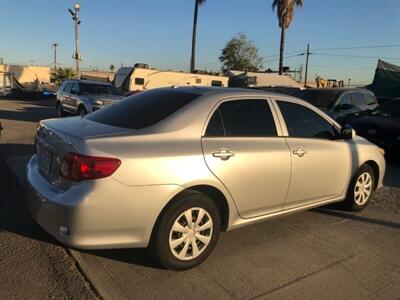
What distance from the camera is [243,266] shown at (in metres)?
4.24

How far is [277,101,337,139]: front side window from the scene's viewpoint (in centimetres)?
506

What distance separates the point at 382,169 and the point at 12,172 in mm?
5437

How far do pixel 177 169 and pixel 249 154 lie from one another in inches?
33.8

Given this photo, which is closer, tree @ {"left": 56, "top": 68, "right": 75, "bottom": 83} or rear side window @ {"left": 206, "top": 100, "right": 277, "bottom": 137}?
rear side window @ {"left": 206, "top": 100, "right": 277, "bottom": 137}

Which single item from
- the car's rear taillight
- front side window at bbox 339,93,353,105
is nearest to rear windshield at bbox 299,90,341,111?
front side window at bbox 339,93,353,105

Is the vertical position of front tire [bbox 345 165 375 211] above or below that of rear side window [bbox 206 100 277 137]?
below

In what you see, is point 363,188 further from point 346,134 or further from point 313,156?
point 313,156

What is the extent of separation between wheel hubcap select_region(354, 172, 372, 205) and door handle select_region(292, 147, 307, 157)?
1.32 meters

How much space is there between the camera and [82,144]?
3705 mm

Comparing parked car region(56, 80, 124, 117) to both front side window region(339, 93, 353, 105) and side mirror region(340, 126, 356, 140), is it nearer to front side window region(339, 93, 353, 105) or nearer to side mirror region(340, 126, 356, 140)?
front side window region(339, 93, 353, 105)

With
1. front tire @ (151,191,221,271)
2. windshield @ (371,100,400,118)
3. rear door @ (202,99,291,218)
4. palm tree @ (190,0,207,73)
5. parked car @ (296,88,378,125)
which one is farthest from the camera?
palm tree @ (190,0,207,73)

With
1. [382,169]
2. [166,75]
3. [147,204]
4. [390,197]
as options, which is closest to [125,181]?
[147,204]

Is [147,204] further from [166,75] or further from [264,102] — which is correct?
[166,75]

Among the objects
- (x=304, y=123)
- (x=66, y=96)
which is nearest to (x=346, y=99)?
(x=304, y=123)
